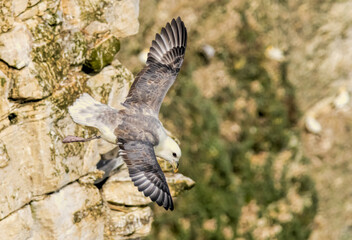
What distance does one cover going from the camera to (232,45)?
14.3 meters

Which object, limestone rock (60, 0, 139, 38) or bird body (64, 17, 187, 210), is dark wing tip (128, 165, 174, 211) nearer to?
bird body (64, 17, 187, 210)

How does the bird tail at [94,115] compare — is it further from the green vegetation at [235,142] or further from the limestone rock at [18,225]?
the green vegetation at [235,142]

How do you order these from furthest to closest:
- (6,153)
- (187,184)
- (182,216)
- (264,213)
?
(264,213) → (182,216) → (187,184) → (6,153)

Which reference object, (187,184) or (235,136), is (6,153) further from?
(235,136)

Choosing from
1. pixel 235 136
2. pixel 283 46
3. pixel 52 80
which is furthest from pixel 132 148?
pixel 283 46

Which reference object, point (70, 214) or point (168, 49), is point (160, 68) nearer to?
point (168, 49)

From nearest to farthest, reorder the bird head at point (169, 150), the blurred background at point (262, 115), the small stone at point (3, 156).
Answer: the small stone at point (3, 156), the bird head at point (169, 150), the blurred background at point (262, 115)

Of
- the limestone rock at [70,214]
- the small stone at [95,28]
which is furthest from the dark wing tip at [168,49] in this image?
the limestone rock at [70,214]

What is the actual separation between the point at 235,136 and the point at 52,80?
813 cm

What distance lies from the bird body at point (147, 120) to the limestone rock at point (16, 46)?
0.80 metres

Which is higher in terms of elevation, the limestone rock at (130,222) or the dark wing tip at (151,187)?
the limestone rock at (130,222)

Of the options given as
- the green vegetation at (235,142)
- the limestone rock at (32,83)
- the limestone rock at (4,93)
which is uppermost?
the green vegetation at (235,142)

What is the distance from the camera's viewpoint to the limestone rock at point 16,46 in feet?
20.0

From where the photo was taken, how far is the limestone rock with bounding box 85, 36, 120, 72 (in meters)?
7.29
